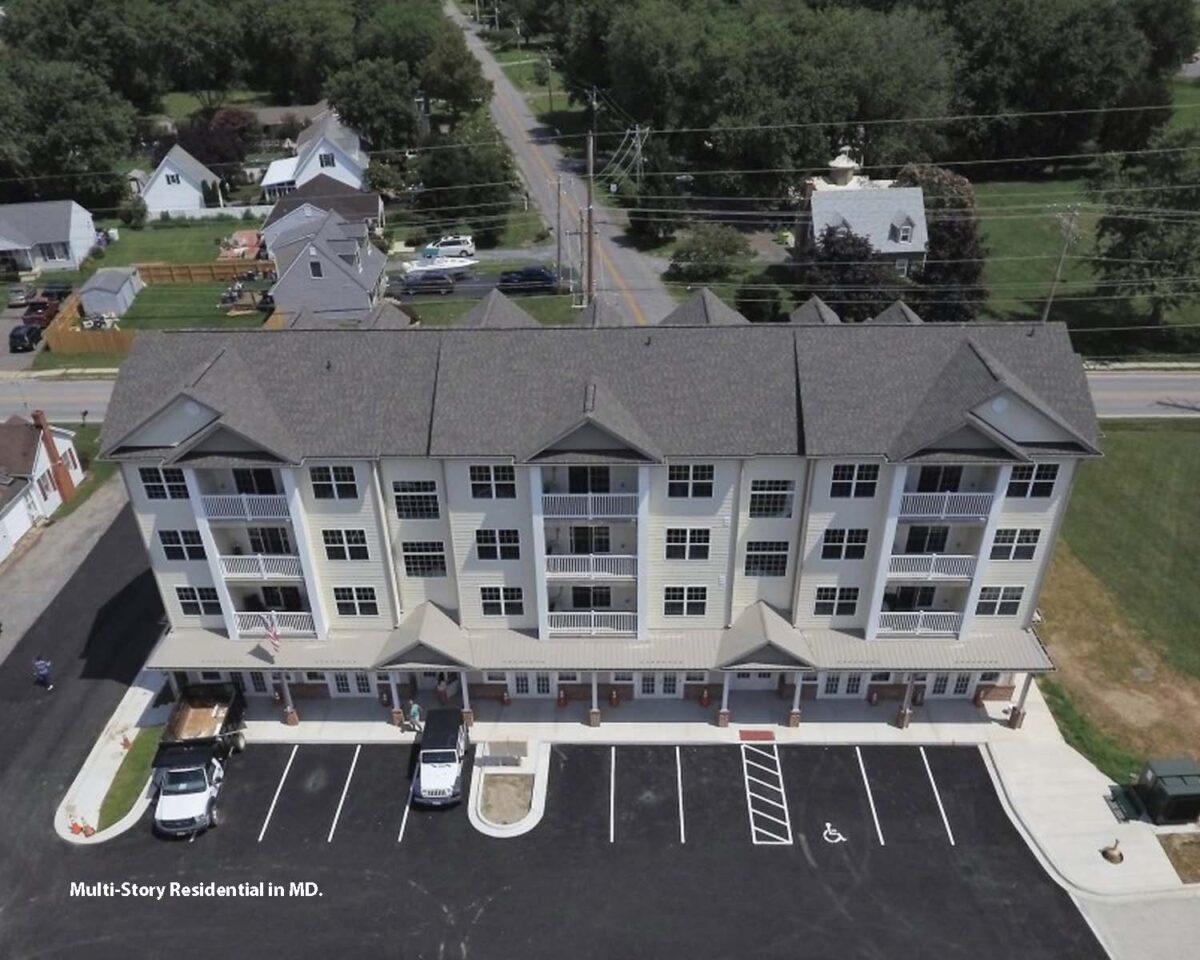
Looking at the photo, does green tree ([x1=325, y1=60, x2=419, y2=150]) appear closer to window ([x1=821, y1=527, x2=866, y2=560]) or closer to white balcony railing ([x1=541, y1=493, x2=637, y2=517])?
white balcony railing ([x1=541, y1=493, x2=637, y2=517])

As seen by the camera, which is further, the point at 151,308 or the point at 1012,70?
the point at 1012,70

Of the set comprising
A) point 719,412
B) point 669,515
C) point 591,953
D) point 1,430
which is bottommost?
point 591,953

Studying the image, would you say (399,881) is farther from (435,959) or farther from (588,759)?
Result: (588,759)

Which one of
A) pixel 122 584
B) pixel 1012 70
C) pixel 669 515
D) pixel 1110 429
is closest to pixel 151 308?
pixel 122 584

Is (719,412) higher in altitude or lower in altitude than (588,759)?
higher

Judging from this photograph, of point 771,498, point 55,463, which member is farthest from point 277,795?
point 55,463

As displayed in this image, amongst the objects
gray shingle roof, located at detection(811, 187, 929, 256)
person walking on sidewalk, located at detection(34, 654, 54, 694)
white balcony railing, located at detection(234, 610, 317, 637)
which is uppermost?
gray shingle roof, located at detection(811, 187, 929, 256)

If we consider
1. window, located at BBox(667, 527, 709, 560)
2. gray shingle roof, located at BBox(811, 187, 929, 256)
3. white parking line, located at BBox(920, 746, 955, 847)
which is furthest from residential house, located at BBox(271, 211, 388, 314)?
white parking line, located at BBox(920, 746, 955, 847)
